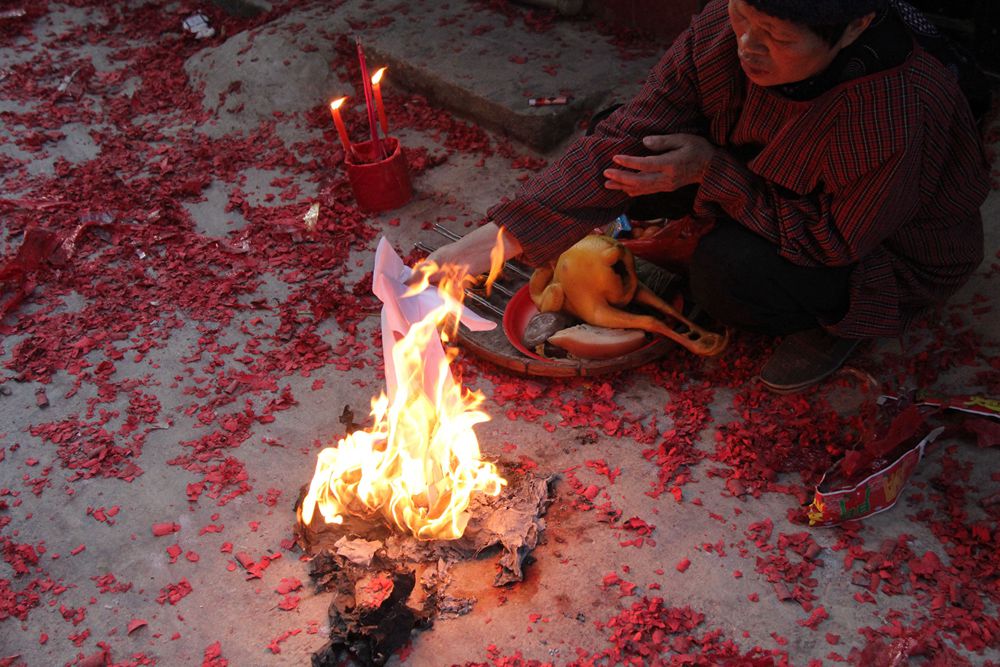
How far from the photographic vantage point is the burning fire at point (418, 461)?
238 centimetres

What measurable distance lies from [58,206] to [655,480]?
3344 millimetres

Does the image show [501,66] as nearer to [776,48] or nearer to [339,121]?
[339,121]

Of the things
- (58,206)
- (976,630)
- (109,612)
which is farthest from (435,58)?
(976,630)

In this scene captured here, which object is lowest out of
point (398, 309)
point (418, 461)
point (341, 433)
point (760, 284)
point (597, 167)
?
point (341, 433)

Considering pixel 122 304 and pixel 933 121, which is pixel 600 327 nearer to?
pixel 933 121

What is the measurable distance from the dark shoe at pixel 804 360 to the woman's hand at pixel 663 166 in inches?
27.8

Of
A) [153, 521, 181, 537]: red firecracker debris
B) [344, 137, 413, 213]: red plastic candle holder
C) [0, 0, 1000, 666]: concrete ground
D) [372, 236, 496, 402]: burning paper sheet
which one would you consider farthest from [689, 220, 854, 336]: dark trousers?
[153, 521, 181, 537]: red firecracker debris

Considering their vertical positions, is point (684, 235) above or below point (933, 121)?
below

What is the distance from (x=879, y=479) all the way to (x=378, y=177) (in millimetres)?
2534

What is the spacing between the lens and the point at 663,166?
2395mm

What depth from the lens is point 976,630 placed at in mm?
2008

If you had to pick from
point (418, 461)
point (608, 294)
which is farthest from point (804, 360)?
point (418, 461)

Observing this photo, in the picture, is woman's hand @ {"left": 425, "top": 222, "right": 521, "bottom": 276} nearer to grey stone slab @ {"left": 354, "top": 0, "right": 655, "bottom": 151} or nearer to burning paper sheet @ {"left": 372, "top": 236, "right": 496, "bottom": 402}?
burning paper sheet @ {"left": 372, "top": 236, "right": 496, "bottom": 402}

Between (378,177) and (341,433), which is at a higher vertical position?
(378,177)
